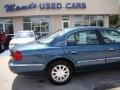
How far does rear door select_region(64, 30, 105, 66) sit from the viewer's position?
7.02m

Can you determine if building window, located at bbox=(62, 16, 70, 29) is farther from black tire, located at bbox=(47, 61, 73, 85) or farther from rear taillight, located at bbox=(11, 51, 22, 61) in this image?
rear taillight, located at bbox=(11, 51, 22, 61)

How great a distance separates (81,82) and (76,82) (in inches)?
5.7

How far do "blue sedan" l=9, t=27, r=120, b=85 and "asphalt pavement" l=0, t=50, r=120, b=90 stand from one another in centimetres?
32

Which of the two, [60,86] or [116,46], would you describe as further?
[116,46]

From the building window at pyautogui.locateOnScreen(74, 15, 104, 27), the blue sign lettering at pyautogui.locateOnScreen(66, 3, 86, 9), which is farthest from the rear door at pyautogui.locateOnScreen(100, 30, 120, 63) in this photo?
the building window at pyautogui.locateOnScreen(74, 15, 104, 27)

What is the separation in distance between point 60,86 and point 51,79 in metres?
0.32

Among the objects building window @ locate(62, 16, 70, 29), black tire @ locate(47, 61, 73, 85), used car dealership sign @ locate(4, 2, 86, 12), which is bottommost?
black tire @ locate(47, 61, 73, 85)

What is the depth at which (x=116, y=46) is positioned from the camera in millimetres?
7422

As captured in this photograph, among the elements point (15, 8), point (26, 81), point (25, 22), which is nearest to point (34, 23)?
point (25, 22)

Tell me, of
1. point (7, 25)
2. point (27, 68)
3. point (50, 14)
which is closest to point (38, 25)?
point (50, 14)

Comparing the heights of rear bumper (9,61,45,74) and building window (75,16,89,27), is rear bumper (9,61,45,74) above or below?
below

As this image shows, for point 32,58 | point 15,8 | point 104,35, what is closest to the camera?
point 32,58

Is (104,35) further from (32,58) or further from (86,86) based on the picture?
(32,58)

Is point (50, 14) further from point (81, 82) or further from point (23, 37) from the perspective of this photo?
point (81, 82)
